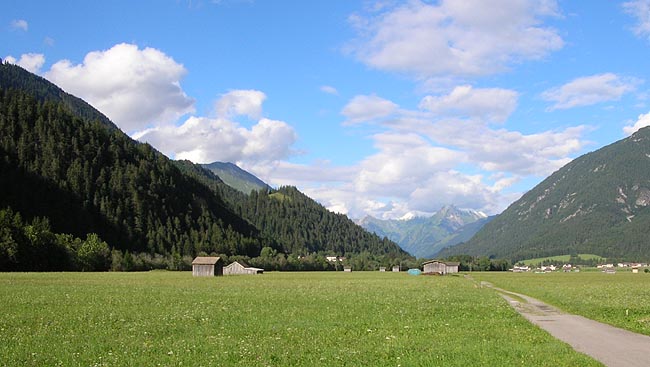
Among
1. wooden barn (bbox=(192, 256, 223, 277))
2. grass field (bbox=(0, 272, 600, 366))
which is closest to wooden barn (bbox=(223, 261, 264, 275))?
wooden barn (bbox=(192, 256, 223, 277))

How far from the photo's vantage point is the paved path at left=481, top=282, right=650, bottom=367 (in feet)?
58.0

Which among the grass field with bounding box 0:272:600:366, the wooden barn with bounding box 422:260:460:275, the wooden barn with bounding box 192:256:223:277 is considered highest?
the wooden barn with bounding box 192:256:223:277

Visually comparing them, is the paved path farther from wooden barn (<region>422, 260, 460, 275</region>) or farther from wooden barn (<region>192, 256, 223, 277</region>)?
wooden barn (<region>422, 260, 460, 275</region>)

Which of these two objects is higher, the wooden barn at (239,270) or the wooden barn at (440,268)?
the wooden barn at (239,270)

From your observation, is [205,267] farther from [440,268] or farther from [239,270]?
[440,268]

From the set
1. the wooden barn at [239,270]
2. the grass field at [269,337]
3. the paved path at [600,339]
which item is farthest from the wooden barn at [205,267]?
the paved path at [600,339]

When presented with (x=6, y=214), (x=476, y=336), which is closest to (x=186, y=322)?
(x=476, y=336)

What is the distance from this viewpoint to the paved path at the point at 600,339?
17.7 metres

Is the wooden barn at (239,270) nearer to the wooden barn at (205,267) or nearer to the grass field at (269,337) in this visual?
the wooden barn at (205,267)

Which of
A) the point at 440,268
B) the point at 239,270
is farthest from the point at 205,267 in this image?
the point at 440,268

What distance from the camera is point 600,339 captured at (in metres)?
22.3

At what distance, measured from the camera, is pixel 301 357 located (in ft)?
56.9

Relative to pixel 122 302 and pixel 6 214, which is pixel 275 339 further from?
pixel 6 214

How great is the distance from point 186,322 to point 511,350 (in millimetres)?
14940
